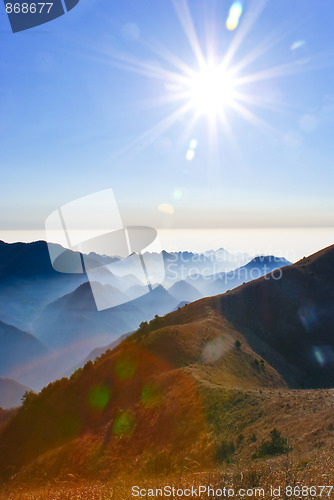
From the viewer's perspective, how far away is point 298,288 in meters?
60.1

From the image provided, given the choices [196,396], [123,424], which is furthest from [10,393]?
[196,396]

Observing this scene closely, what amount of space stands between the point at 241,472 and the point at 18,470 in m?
26.4

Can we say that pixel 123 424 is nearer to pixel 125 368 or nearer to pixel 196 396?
pixel 196 396

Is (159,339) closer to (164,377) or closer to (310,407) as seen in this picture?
(164,377)

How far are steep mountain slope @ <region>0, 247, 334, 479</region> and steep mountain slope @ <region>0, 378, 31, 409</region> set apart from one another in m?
122

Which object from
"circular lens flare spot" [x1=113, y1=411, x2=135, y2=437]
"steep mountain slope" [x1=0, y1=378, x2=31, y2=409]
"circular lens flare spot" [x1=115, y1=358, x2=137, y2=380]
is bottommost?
"circular lens flare spot" [x1=113, y1=411, x2=135, y2=437]

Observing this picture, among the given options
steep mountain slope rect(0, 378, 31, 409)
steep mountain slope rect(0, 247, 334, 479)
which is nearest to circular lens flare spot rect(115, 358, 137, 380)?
steep mountain slope rect(0, 247, 334, 479)

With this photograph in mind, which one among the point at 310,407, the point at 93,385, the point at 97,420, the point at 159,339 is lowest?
the point at 310,407

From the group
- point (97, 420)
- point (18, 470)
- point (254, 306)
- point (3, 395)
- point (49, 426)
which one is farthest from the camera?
point (3, 395)

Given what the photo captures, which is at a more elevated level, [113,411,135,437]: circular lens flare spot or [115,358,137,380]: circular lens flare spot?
[115,358,137,380]: circular lens flare spot

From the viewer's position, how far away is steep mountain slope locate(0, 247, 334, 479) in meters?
17.9

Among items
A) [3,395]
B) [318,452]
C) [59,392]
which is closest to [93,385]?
[59,392]

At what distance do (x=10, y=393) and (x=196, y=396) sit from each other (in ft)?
502

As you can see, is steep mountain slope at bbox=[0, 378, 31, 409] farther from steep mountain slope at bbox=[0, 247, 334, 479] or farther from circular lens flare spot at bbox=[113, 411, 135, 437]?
circular lens flare spot at bbox=[113, 411, 135, 437]
